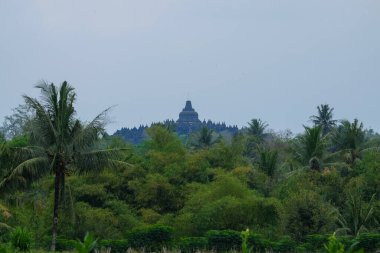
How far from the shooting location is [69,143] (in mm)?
27453

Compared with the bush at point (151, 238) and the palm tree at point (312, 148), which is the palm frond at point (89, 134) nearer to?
the bush at point (151, 238)

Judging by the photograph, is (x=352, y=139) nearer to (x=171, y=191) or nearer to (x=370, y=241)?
(x=171, y=191)

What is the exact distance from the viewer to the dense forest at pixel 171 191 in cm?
2723

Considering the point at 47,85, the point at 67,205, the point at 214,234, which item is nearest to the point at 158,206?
the point at 67,205

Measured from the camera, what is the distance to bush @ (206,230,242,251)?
2695 centimetres

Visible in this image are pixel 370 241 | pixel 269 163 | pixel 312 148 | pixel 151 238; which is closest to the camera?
pixel 370 241

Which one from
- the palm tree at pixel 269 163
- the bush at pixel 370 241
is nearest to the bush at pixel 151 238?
the bush at pixel 370 241

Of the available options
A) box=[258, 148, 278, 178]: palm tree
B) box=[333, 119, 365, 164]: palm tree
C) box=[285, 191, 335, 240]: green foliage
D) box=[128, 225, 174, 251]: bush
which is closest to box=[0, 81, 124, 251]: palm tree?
box=[128, 225, 174, 251]: bush

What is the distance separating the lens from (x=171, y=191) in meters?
37.3

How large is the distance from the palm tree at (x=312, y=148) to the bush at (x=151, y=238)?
17304 mm

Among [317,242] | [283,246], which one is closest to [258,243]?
[283,246]

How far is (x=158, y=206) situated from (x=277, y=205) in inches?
288

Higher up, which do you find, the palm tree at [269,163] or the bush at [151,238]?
the palm tree at [269,163]

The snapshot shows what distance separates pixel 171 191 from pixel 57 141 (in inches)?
459
